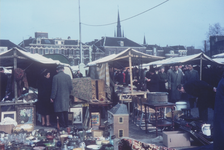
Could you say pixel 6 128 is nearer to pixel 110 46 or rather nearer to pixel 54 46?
pixel 110 46

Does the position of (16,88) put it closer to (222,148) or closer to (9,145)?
(9,145)

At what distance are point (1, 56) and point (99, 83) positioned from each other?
326 centimetres

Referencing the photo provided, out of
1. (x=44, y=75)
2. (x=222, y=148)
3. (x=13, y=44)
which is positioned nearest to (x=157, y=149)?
(x=222, y=148)

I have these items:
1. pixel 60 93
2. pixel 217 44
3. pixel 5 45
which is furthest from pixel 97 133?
pixel 217 44

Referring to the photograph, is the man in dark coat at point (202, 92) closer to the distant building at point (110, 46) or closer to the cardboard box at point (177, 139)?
the cardboard box at point (177, 139)

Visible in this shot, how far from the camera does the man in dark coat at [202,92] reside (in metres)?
4.82

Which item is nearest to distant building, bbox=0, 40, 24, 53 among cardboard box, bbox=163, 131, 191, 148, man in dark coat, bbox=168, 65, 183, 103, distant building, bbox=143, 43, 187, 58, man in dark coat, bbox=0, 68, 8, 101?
distant building, bbox=143, 43, 187, 58

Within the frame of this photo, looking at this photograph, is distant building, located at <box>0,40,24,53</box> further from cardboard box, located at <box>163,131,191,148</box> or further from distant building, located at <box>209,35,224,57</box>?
cardboard box, located at <box>163,131,191,148</box>

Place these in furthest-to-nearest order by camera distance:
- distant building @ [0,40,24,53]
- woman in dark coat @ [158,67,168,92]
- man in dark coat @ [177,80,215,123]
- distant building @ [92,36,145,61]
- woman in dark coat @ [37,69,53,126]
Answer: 1. distant building @ [92,36,145,61]
2. distant building @ [0,40,24,53]
3. woman in dark coat @ [158,67,168,92]
4. woman in dark coat @ [37,69,53,126]
5. man in dark coat @ [177,80,215,123]

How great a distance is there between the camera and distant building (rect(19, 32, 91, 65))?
47.7 meters

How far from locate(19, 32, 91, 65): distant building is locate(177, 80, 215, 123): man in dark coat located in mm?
41112

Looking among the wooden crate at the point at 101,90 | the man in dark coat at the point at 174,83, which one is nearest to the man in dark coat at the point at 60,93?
the wooden crate at the point at 101,90

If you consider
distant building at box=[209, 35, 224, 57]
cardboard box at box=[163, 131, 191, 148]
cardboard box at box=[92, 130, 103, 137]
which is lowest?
cardboard box at box=[92, 130, 103, 137]

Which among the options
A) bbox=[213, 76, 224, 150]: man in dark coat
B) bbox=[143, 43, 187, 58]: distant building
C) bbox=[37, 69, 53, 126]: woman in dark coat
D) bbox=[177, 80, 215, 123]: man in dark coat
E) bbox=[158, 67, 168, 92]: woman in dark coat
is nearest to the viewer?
bbox=[213, 76, 224, 150]: man in dark coat
